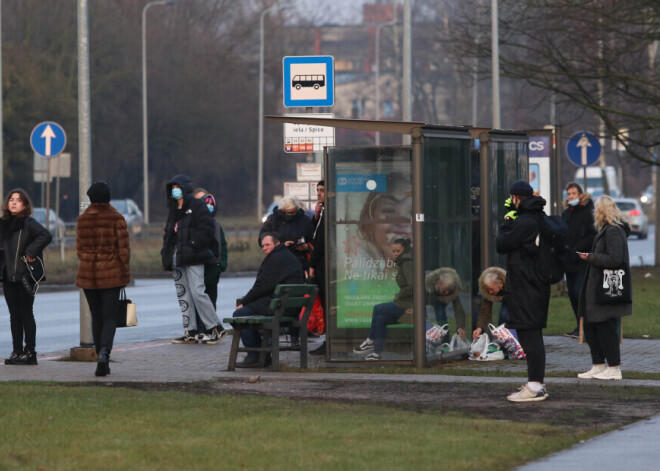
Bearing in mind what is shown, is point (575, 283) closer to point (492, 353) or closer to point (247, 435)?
point (492, 353)

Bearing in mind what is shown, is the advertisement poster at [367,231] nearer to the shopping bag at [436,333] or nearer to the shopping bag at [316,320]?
the shopping bag at [436,333]

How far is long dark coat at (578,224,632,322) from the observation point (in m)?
11.6

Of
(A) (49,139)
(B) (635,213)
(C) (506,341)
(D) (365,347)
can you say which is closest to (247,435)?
(D) (365,347)

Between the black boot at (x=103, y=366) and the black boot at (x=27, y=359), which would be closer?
the black boot at (x=103, y=366)

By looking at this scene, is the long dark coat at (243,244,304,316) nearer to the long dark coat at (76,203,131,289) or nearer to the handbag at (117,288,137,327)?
the handbag at (117,288,137,327)

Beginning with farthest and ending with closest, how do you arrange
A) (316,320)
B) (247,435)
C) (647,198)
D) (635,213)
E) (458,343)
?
(647,198)
(635,213)
(316,320)
(458,343)
(247,435)

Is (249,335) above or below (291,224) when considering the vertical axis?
below

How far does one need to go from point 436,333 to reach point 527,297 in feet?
8.95

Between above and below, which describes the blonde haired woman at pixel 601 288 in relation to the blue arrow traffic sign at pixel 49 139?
below

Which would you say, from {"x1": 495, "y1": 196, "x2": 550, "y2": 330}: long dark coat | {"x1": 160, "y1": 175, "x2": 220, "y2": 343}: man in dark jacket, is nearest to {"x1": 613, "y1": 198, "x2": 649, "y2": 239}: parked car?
{"x1": 160, "y1": 175, "x2": 220, "y2": 343}: man in dark jacket

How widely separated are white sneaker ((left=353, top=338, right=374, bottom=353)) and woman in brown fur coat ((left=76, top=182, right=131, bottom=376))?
7.39 ft

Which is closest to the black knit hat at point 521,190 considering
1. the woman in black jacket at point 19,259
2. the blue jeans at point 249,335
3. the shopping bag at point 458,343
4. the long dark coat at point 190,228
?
the shopping bag at point 458,343

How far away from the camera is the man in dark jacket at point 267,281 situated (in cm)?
1321

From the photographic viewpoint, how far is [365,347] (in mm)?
13055
